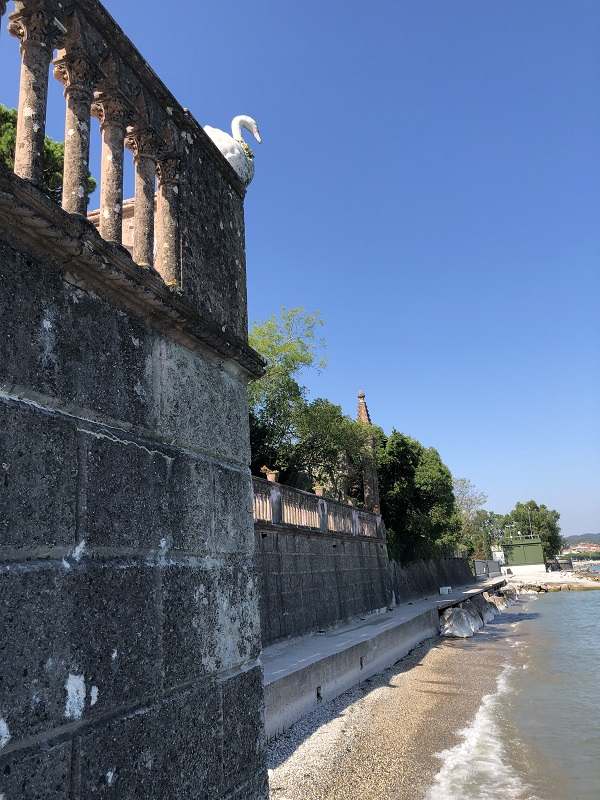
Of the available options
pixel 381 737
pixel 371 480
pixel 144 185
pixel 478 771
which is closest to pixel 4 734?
pixel 144 185

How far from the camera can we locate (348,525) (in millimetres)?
18906

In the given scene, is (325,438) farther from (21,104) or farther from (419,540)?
(21,104)

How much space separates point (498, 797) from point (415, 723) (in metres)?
3.09

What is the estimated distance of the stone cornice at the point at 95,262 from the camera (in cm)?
153

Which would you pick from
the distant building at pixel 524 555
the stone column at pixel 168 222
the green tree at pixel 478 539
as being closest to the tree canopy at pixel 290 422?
the stone column at pixel 168 222

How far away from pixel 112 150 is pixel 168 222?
0.34m

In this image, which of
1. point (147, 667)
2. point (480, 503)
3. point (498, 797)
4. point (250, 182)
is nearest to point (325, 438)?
point (498, 797)

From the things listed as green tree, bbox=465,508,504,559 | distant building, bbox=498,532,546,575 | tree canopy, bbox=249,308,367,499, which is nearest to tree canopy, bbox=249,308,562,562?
tree canopy, bbox=249,308,367,499

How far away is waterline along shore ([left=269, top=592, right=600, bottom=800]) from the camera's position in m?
7.39

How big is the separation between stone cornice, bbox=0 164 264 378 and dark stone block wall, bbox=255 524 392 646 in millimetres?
8265

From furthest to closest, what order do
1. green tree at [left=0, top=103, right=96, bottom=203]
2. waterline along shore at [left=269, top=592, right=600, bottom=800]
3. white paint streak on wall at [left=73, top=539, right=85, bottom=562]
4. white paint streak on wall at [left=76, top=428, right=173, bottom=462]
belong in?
waterline along shore at [left=269, top=592, right=600, bottom=800]
green tree at [left=0, top=103, right=96, bottom=203]
white paint streak on wall at [left=76, top=428, right=173, bottom=462]
white paint streak on wall at [left=73, top=539, right=85, bottom=562]

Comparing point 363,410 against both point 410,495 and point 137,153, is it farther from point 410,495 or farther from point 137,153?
point 137,153

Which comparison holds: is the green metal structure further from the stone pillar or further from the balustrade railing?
the stone pillar

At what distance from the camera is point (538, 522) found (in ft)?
273
